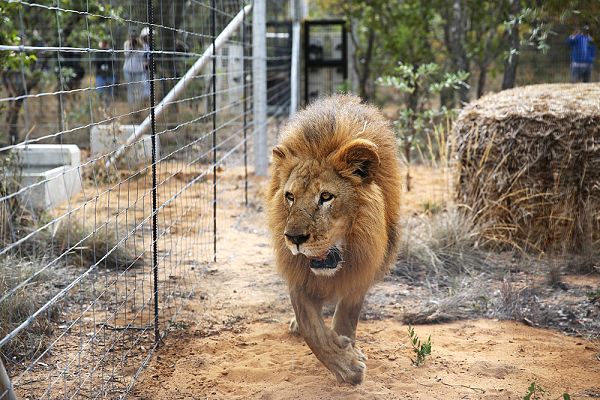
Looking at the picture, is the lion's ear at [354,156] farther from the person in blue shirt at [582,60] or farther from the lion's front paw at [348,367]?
the person in blue shirt at [582,60]

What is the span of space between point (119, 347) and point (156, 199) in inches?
36.7

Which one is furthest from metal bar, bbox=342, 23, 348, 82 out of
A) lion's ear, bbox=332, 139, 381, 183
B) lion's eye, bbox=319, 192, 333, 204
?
lion's eye, bbox=319, 192, 333, 204

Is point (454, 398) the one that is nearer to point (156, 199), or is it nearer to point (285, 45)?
point (156, 199)

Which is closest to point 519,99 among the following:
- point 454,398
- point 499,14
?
point 454,398

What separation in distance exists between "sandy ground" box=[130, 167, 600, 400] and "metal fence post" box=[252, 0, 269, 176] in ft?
14.4

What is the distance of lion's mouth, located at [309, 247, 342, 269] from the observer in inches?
142

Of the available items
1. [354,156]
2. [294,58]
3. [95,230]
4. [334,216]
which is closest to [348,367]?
[334,216]

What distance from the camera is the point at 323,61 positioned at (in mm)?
15227

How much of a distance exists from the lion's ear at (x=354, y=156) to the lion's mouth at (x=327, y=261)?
41 cm

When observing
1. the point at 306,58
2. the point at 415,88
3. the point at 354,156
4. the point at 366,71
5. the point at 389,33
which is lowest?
the point at 354,156

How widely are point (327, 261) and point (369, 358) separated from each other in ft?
3.22

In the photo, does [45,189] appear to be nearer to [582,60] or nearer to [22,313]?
[22,313]

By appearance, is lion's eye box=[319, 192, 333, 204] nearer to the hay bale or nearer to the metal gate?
the hay bale

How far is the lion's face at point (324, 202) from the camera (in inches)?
137
